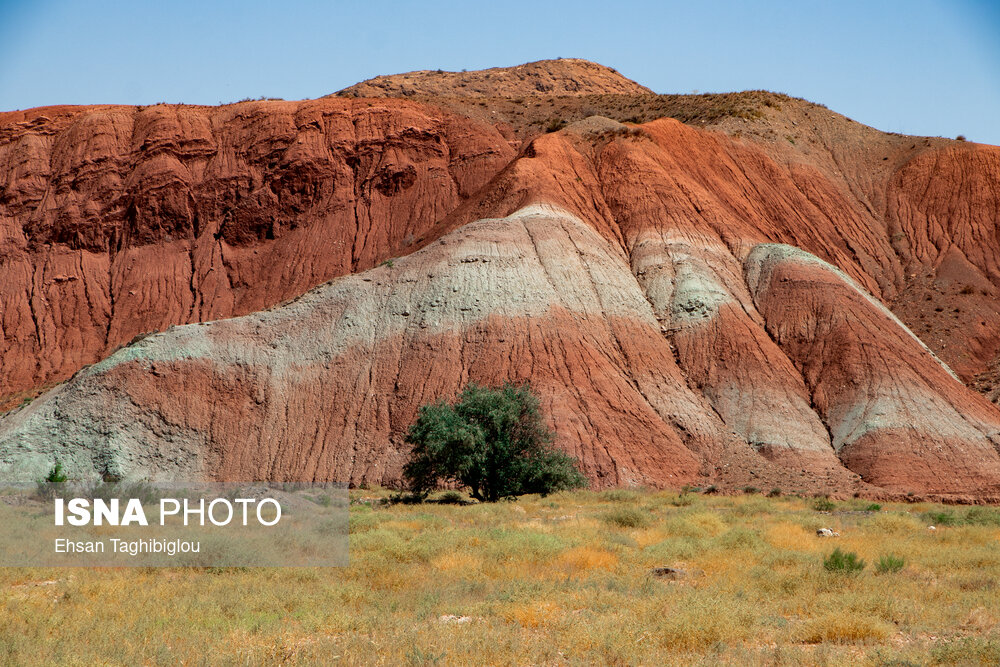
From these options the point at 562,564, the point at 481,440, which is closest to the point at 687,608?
the point at 562,564

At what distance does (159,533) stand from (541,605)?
28.8 ft

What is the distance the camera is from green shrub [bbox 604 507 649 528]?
66.2 feet

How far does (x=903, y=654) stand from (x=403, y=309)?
33.5 m

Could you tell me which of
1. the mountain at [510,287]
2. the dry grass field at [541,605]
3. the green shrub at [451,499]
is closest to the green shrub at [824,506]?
the mountain at [510,287]

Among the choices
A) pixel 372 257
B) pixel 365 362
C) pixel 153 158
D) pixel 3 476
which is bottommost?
pixel 3 476

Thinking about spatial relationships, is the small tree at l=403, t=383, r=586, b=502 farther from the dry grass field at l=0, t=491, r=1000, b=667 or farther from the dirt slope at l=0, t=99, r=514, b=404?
the dirt slope at l=0, t=99, r=514, b=404

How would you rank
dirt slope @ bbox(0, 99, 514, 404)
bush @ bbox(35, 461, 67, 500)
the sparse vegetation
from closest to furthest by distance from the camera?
bush @ bbox(35, 461, 67, 500) → dirt slope @ bbox(0, 99, 514, 404) → the sparse vegetation

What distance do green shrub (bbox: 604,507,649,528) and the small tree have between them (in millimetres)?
8253

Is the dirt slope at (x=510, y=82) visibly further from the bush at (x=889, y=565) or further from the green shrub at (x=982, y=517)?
the bush at (x=889, y=565)

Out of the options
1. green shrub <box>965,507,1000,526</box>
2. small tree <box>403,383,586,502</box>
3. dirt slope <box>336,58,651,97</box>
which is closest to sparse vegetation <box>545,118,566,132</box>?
dirt slope <box>336,58,651,97</box>

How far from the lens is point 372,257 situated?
56.0m

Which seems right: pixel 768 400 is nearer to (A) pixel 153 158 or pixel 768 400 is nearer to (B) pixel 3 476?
(B) pixel 3 476

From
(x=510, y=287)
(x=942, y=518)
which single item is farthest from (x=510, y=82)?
(x=942, y=518)

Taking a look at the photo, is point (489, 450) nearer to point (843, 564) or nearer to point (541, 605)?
point (843, 564)
